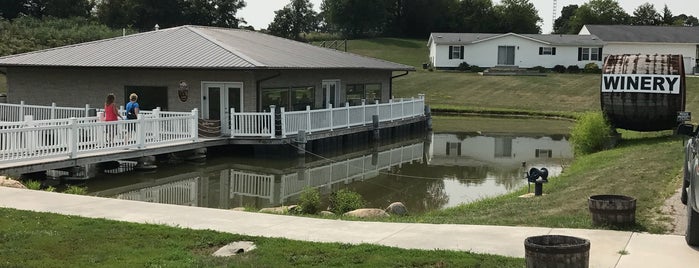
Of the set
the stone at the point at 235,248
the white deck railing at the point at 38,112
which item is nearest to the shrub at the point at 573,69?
the white deck railing at the point at 38,112

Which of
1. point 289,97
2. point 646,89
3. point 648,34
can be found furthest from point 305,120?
point 648,34

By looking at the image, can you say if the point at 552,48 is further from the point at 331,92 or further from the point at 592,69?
the point at 331,92

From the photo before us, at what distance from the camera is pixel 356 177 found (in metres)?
20.7

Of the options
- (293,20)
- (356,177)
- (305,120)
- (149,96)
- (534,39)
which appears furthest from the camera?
(293,20)

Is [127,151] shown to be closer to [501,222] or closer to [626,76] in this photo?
[501,222]

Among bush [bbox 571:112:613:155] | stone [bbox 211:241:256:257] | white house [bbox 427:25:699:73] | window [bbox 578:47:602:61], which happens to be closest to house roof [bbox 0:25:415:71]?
bush [bbox 571:112:613:155]

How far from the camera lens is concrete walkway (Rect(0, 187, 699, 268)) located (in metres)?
8.42

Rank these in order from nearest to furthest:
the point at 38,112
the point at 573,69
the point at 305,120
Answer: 1. the point at 305,120
2. the point at 38,112
3. the point at 573,69

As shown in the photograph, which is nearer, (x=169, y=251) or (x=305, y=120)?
(x=169, y=251)

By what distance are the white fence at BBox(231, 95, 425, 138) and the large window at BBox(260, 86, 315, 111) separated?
48.9 inches

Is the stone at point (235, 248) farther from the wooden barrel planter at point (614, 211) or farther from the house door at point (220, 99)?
the house door at point (220, 99)

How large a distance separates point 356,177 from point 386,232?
A: 10910 millimetres

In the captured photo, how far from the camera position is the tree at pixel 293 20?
10781 cm

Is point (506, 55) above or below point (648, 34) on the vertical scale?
below
